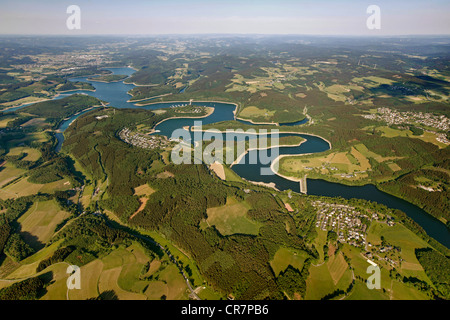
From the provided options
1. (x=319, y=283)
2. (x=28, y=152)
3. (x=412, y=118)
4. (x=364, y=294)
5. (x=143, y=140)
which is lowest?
(x=364, y=294)


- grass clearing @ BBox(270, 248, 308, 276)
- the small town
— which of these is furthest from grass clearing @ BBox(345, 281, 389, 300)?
the small town

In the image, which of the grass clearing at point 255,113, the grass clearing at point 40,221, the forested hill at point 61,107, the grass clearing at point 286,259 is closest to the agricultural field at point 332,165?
the grass clearing at point 286,259

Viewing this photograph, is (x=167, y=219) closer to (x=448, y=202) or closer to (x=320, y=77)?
(x=448, y=202)

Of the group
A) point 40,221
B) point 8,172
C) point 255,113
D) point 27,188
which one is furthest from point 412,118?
point 8,172

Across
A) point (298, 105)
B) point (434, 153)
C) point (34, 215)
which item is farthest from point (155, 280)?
point (298, 105)

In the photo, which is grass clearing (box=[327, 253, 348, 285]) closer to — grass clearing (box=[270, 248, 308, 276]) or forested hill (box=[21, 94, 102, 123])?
grass clearing (box=[270, 248, 308, 276])

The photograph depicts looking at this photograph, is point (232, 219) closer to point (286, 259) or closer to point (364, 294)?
point (286, 259)
